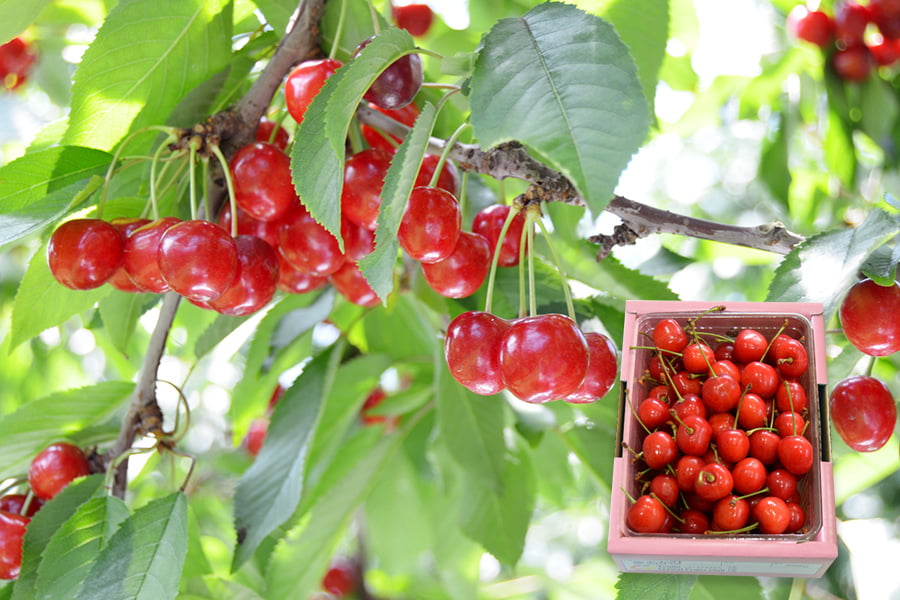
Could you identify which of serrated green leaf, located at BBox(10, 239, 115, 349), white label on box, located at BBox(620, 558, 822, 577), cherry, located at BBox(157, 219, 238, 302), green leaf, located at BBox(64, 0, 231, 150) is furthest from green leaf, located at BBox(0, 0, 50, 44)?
white label on box, located at BBox(620, 558, 822, 577)

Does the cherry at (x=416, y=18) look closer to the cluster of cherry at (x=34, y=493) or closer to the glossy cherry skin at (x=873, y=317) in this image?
the cluster of cherry at (x=34, y=493)

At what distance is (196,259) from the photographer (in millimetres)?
994

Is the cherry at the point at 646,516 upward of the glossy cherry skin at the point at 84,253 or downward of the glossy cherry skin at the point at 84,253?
downward

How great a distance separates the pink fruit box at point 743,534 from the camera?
729 millimetres

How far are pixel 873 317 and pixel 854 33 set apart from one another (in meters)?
1.65

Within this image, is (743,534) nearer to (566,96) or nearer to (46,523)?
(566,96)

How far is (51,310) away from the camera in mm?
1215

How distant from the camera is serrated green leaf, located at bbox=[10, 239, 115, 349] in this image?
120cm

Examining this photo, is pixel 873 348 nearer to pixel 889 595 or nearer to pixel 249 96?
pixel 889 595

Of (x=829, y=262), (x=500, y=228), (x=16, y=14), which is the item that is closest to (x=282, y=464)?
(x=500, y=228)

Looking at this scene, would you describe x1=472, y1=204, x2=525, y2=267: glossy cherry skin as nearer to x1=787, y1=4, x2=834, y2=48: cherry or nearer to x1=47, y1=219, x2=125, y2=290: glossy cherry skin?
x1=47, y1=219, x2=125, y2=290: glossy cherry skin

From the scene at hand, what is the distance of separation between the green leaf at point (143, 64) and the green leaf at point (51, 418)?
0.44 metres

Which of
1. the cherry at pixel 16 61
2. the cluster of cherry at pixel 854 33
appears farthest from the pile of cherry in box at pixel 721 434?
the cherry at pixel 16 61

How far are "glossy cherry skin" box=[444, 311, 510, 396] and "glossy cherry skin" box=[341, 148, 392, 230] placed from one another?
216 mm
